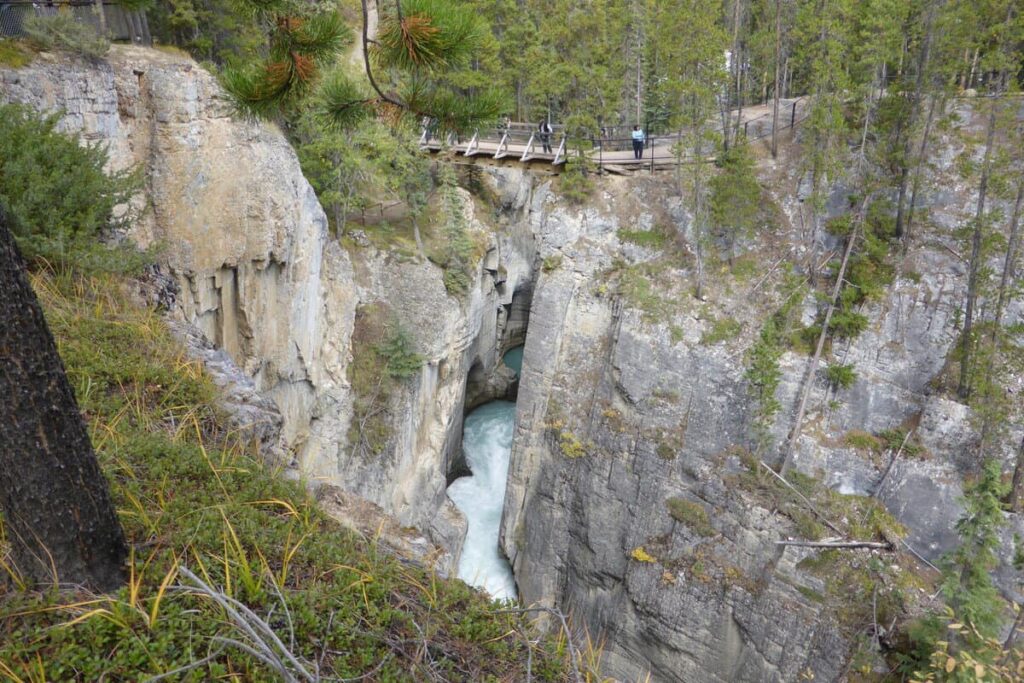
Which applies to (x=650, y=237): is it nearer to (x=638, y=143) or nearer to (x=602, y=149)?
(x=638, y=143)

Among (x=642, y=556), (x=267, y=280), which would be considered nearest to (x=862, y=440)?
(x=642, y=556)

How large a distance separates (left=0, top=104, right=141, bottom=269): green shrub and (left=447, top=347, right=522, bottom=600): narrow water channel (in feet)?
46.8

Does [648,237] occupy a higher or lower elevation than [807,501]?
higher

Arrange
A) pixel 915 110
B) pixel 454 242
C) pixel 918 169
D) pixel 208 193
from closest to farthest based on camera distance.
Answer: pixel 208 193
pixel 915 110
pixel 918 169
pixel 454 242

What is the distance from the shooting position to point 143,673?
9.31 feet

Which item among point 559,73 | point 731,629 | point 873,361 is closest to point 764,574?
point 731,629

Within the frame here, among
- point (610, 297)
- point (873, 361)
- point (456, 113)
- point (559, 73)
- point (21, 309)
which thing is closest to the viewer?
point (21, 309)

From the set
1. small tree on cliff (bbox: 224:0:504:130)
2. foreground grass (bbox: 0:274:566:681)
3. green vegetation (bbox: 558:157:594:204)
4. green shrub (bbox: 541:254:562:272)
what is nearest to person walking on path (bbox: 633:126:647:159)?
green vegetation (bbox: 558:157:594:204)

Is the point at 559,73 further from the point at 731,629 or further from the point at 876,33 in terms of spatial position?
the point at 731,629

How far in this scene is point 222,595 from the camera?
2947mm

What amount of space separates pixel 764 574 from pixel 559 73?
64.3 ft

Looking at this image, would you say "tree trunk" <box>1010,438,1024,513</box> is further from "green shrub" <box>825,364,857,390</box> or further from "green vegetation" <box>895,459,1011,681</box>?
"green shrub" <box>825,364,857,390</box>

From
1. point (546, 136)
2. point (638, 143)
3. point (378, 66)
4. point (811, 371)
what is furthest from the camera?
point (546, 136)

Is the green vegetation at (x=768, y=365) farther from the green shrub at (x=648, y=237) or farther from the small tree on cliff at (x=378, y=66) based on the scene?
the small tree on cliff at (x=378, y=66)
